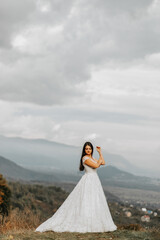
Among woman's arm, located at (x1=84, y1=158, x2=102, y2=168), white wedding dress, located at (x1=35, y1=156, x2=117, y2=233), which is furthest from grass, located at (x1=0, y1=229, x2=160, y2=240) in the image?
woman's arm, located at (x1=84, y1=158, x2=102, y2=168)

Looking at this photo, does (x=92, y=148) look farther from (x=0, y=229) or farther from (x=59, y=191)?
(x=59, y=191)

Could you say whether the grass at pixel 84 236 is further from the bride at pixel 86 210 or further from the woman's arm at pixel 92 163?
the woman's arm at pixel 92 163

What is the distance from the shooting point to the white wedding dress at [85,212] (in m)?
10.4

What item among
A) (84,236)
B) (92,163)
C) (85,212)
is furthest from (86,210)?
(92,163)

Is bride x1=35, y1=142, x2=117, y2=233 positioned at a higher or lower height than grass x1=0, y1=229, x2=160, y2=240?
higher

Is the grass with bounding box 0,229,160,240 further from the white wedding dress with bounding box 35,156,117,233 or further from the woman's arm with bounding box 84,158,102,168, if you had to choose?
the woman's arm with bounding box 84,158,102,168

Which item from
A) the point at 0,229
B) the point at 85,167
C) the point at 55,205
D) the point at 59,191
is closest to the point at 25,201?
the point at 55,205

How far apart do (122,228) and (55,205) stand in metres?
28.0

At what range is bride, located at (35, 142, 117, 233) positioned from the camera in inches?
409

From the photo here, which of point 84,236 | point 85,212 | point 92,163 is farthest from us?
point 92,163

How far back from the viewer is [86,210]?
34.3 feet

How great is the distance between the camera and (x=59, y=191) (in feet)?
158

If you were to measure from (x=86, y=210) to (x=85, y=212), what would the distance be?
7 centimetres

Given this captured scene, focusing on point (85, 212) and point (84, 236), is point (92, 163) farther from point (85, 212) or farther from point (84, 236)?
point (84, 236)
